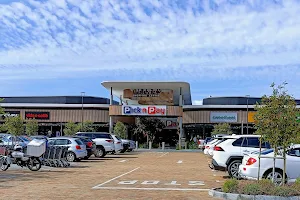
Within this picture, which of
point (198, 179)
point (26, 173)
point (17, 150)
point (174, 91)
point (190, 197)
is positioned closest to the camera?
point (190, 197)

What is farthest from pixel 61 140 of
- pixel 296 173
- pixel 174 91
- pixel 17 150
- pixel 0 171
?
pixel 174 91

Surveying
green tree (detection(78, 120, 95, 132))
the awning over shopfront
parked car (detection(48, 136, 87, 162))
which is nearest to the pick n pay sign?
the awning over shopfront

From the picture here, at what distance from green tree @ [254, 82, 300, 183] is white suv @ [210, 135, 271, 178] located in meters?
4.30

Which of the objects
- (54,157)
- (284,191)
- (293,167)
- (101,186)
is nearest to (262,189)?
(284,191)

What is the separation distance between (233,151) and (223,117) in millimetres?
49343

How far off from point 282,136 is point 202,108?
5410cm

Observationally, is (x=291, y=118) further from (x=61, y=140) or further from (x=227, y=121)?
(x=227, y=121)

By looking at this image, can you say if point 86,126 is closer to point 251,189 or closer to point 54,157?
point 54,157

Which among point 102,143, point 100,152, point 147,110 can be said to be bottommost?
point 100,152

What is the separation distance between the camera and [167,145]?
67.7m

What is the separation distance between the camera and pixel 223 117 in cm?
6638

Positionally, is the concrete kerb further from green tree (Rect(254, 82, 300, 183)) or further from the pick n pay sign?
the pick n pay sign

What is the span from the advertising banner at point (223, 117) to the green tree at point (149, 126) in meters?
8.22

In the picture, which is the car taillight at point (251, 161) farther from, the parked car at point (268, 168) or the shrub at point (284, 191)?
the shrub at point (284, 191)
